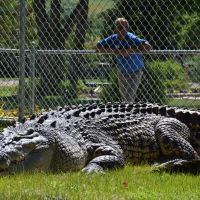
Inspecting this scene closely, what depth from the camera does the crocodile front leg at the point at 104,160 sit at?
6471 mm

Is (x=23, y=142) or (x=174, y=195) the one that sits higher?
(x=23, y=142)

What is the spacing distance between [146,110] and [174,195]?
2583 millimetres

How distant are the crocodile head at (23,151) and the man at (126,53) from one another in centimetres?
310

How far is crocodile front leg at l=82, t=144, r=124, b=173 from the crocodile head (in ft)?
1.33

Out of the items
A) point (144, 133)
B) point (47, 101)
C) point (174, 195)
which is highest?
point (47, 101)

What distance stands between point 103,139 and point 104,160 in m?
0.42

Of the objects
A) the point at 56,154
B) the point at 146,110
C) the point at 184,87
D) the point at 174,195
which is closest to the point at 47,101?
the point at 184,87

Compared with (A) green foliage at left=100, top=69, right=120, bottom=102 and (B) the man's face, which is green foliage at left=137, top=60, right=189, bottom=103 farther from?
(B) the man's face

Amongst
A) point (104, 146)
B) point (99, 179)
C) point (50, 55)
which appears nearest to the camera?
point (99, 179)

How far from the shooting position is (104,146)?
6855mm

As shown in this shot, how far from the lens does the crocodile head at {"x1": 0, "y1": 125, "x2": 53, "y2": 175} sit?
6.12 m

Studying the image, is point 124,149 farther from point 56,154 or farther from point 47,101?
point 47,101

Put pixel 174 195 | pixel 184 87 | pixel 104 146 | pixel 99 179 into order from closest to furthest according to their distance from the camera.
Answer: pixel 174 195 → pixel 99 179 → pixel 104 146 → pixel 184 87

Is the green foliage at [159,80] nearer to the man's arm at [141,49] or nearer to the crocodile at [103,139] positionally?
the man's arm at [141,49]
